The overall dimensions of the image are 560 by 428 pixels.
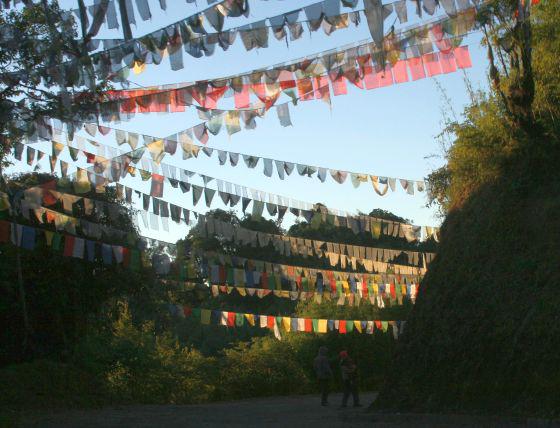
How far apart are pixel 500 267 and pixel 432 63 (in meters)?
4.33

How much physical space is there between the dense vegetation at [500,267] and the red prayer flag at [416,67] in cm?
175

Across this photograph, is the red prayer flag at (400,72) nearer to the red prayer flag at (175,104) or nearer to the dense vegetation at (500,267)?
the dense vegetation at (500,267)

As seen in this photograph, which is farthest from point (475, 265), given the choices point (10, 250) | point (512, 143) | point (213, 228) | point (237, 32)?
point (10, 250)

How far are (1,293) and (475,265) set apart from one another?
12.7 meters

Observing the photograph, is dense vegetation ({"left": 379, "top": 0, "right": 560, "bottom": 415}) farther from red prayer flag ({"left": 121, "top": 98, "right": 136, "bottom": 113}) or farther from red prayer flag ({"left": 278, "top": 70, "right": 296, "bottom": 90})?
red prayer flag ({"left": 121, "top": 98, "right": 136, "bottom": 113})

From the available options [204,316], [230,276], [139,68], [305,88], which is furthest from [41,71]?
[204,316]

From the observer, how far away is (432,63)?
12.1 m

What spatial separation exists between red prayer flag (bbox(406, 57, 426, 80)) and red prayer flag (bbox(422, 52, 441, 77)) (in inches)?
3.5

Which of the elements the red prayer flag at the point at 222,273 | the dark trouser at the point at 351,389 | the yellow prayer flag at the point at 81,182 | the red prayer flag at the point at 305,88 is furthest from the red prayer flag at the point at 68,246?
the dark trouser at the point at 351,389

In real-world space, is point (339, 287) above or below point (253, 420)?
above

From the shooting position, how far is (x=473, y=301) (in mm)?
14148

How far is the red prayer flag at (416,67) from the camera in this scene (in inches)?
475

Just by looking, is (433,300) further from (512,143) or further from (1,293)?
(1,293)

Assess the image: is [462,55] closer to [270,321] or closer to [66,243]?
[66,243]
